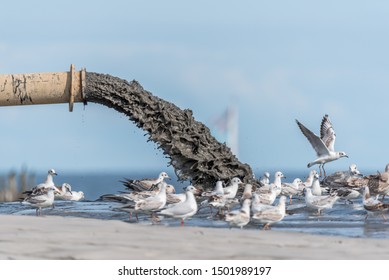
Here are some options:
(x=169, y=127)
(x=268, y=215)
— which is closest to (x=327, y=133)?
(x=169, y=127)

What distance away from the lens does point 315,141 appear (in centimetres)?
2592

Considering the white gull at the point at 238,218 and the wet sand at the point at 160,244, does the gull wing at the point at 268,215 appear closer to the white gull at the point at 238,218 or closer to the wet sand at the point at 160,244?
the white gull at the point at 238,218

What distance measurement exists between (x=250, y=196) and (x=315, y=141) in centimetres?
757

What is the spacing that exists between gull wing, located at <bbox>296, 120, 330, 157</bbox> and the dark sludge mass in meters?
3.05

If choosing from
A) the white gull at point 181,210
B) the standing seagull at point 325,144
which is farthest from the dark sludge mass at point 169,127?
the white gull at point 181,210

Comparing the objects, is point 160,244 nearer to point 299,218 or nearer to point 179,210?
point 179,210

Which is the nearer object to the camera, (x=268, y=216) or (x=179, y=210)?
(x=268, y=216)

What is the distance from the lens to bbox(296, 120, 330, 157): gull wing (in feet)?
82.6

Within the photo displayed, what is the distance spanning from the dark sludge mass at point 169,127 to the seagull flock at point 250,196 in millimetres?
650

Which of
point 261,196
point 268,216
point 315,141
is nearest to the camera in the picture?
point 268,216

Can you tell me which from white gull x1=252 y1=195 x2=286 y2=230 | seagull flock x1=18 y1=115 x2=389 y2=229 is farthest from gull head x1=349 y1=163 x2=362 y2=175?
white gull x1=252 y1=195 x2=286 y2=230

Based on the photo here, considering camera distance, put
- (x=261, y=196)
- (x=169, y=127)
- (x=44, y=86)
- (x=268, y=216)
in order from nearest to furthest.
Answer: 1. (x=268, y=216)
2. (x=261, y=196)
3. (x=44, y=86)
4. (x=169, y=127)
